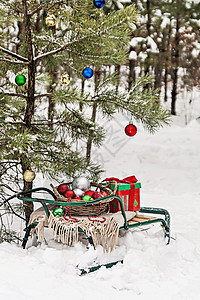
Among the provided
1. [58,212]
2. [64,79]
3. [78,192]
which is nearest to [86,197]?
[78,192]

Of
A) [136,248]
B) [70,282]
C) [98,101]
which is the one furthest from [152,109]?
[70,282]

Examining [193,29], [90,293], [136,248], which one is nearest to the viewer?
[90,293]

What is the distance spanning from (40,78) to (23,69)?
19 cm

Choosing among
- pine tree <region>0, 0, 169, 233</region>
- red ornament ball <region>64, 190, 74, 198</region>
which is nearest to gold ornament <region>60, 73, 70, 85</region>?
pine tree <region>0, 0, 169, 233</region>

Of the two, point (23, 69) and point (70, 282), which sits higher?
point (23, 69)

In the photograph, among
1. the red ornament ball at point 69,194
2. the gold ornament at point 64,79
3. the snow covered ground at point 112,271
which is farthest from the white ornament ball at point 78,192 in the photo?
the gold ornament at point 64,79

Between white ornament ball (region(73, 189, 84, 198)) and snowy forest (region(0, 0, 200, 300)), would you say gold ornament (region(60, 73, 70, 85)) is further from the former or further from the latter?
white ornament ball (region(73, 189, 84, 198))

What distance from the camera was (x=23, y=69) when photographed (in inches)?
141

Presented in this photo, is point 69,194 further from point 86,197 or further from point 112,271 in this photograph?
point 112,271

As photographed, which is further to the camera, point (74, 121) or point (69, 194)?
point (74, 121)

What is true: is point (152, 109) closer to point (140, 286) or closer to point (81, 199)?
point (81, 199)

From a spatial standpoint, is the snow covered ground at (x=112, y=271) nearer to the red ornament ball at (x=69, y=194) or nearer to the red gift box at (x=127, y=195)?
the red gift box at (x=127, y=195)

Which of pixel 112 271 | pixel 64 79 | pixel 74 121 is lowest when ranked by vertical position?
pixel 112 271

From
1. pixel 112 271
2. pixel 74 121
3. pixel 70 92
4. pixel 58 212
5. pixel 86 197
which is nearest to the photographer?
pixel 112 271
